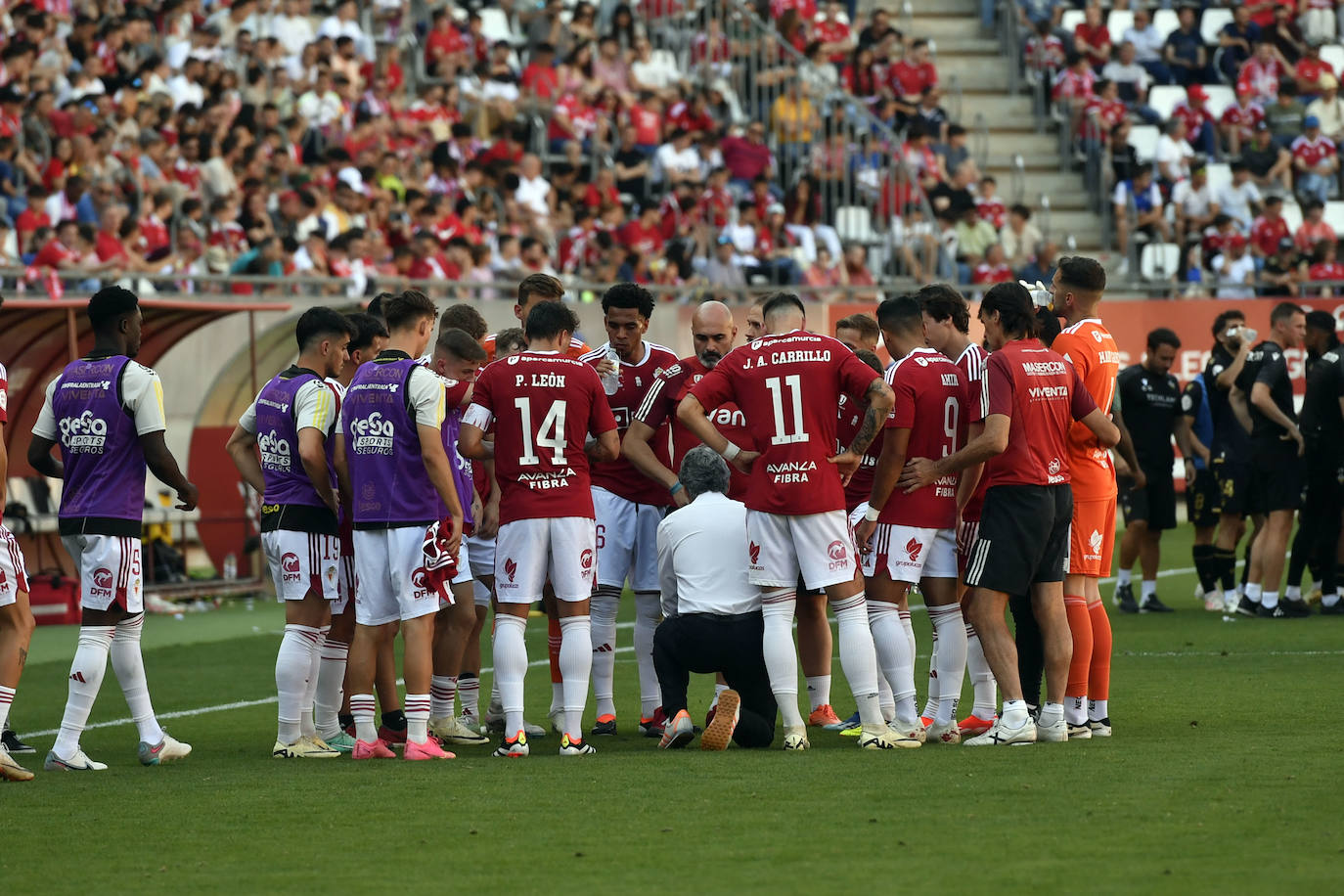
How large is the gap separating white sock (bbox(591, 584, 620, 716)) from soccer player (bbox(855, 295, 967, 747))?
158 cm

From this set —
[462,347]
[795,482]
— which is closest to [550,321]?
[462,347]

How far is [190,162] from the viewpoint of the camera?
20953 millimetres

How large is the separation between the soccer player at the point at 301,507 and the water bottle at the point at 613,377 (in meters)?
1.45

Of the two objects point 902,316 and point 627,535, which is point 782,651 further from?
point 902,316

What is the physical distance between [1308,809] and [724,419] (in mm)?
4287

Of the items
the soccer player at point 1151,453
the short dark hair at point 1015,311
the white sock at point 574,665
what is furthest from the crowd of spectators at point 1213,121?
the white sock at point 574,665

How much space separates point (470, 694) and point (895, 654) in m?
2.58

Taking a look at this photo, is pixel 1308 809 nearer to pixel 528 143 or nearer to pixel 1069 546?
pixel 1069 546

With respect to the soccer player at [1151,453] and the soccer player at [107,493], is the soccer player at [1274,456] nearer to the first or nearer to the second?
the soccer player at [1151,453]

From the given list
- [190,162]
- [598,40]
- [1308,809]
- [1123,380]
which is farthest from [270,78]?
[1308,809]

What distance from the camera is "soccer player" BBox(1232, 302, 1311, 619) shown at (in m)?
15.1

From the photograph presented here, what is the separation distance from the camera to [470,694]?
1061cm

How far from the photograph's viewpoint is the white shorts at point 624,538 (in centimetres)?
1047

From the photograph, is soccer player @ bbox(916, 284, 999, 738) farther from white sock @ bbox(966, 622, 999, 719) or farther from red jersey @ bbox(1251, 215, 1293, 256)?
red jersey @ bbox(1251, 215, 1293, 256)
